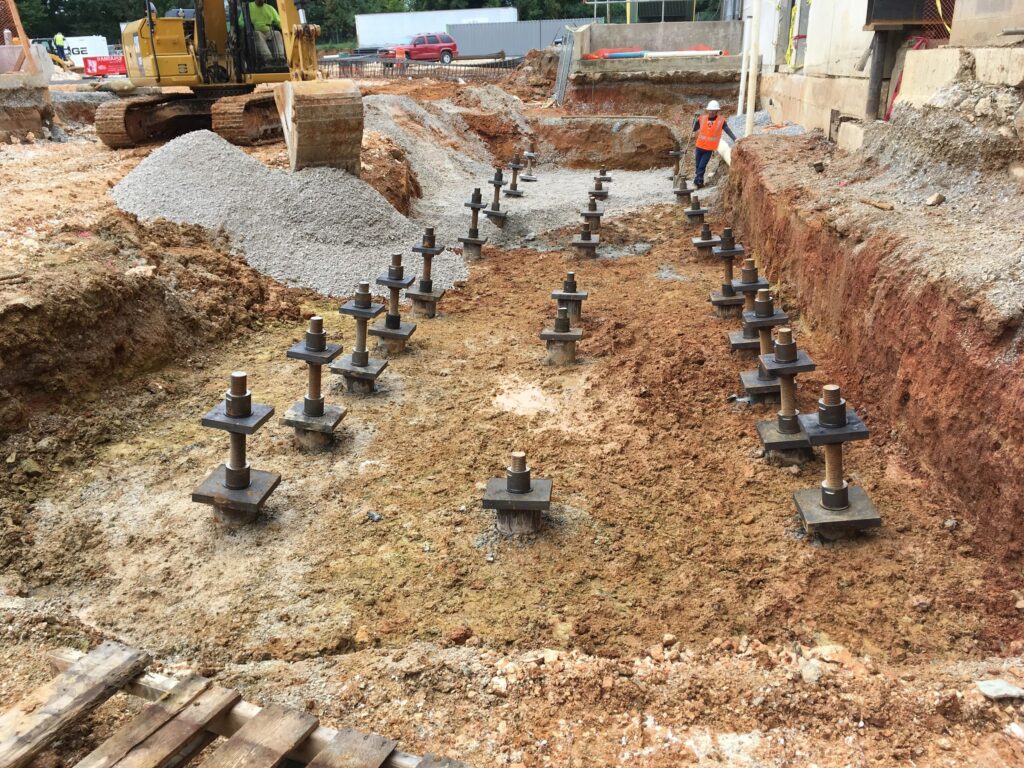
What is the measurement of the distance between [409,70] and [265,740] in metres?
30.8

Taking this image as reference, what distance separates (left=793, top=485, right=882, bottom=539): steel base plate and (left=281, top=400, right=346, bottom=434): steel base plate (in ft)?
9.64

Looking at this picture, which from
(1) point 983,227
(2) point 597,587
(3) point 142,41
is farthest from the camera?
(3) point 142,41

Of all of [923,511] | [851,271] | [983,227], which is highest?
[983,227]

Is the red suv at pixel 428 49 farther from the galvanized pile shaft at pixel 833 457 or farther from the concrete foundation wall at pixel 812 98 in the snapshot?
the galvanized pile shaft at pixel 833 457

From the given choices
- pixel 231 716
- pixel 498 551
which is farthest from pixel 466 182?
pixel 231 716

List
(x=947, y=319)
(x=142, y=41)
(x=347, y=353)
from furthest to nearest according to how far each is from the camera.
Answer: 1. (x=142, y=41)
2. (x=347, y=353)
3. (x=947, y=319)

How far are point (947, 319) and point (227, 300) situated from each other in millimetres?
6086

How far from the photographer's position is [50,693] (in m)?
2.74

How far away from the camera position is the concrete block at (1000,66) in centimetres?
555

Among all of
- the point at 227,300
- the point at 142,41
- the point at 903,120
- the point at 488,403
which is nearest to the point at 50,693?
the point at 488,403

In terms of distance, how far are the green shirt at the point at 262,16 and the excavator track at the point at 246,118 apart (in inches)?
44.0

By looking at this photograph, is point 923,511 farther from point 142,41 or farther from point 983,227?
point 142,41

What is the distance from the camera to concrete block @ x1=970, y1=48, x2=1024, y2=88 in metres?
5.55

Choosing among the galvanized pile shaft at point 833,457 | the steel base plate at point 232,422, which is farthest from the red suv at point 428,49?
the galvanized pile shaft at point 833,457
